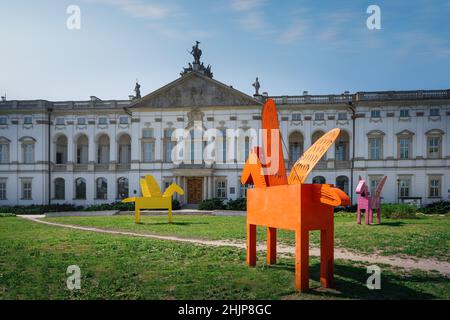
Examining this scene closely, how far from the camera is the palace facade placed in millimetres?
37250

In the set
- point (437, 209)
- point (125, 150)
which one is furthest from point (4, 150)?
point (437, 209)

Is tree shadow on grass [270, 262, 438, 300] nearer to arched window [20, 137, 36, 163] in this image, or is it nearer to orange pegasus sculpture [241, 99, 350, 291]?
orange pegasus sculpture [241, 99, 350, 291]

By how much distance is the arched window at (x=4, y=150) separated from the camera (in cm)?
4184

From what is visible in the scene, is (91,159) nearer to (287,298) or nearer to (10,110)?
(10,110)

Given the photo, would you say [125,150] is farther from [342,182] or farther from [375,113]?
[375,113]

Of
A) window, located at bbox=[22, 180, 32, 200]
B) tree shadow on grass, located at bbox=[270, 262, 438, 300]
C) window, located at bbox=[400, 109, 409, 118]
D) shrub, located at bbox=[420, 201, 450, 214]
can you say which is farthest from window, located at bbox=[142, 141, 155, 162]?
tree shadow on grass, located at bbox=[270, 262, 438, 300]

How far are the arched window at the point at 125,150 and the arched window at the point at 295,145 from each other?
645 inches

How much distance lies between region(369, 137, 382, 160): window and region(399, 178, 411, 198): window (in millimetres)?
3037

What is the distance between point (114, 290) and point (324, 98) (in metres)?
34.3

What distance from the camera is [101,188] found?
4153 centimetres

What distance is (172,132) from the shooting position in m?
39.3

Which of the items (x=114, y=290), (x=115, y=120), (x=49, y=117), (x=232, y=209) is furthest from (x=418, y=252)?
(x=49, y=117)

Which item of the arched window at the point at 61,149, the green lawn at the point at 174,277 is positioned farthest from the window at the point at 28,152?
the green lawn at the point at 174,277

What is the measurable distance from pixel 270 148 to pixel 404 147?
32165mm
